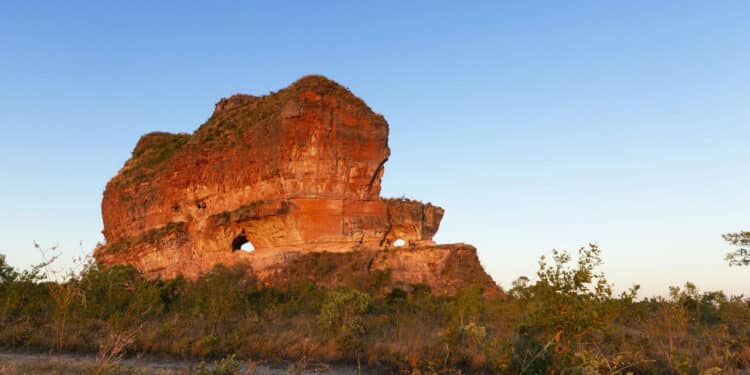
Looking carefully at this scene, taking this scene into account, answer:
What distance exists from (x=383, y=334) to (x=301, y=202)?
A: 16162mm

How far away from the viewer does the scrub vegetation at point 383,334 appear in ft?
16.6

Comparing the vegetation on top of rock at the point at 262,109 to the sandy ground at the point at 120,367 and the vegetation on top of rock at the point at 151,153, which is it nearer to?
the vegetation on top of rock at the point at 151,153

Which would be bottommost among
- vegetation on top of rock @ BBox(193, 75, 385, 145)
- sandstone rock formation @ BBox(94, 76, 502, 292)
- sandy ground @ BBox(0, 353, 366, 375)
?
sandy ground @ BBox(0, 353, 366, 375)

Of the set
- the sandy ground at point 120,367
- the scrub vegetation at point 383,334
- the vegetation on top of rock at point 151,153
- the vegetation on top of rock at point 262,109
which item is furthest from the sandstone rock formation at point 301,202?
the sandy ground at point 120,367

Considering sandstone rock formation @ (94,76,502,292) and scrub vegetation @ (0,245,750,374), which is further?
sandstone rock formation @ (94,76,502,292)

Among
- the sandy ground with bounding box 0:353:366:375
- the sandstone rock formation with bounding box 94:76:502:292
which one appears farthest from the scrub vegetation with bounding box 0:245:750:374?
the sandstone rock formation with bounding box 94:76:502:292

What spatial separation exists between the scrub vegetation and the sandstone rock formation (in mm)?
10917

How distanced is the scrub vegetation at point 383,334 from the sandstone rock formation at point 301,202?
35.8 feet

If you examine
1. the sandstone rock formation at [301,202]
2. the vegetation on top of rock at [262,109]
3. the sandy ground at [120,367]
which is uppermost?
the vegetation on top of rock at [262,109]

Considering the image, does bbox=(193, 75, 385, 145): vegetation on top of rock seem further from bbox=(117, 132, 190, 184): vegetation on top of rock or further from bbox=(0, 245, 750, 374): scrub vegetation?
bbox=(0, 245, 750, 374): scrub vegetation

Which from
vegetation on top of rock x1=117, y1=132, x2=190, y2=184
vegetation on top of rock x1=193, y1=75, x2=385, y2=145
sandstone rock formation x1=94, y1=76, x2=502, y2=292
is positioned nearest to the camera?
sandstone rock formation x1=94, y1=76, x2=502, y2=292

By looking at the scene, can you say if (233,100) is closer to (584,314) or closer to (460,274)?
(460,274)

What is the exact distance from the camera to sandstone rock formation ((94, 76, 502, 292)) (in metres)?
23.9

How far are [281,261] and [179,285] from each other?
6.89m
